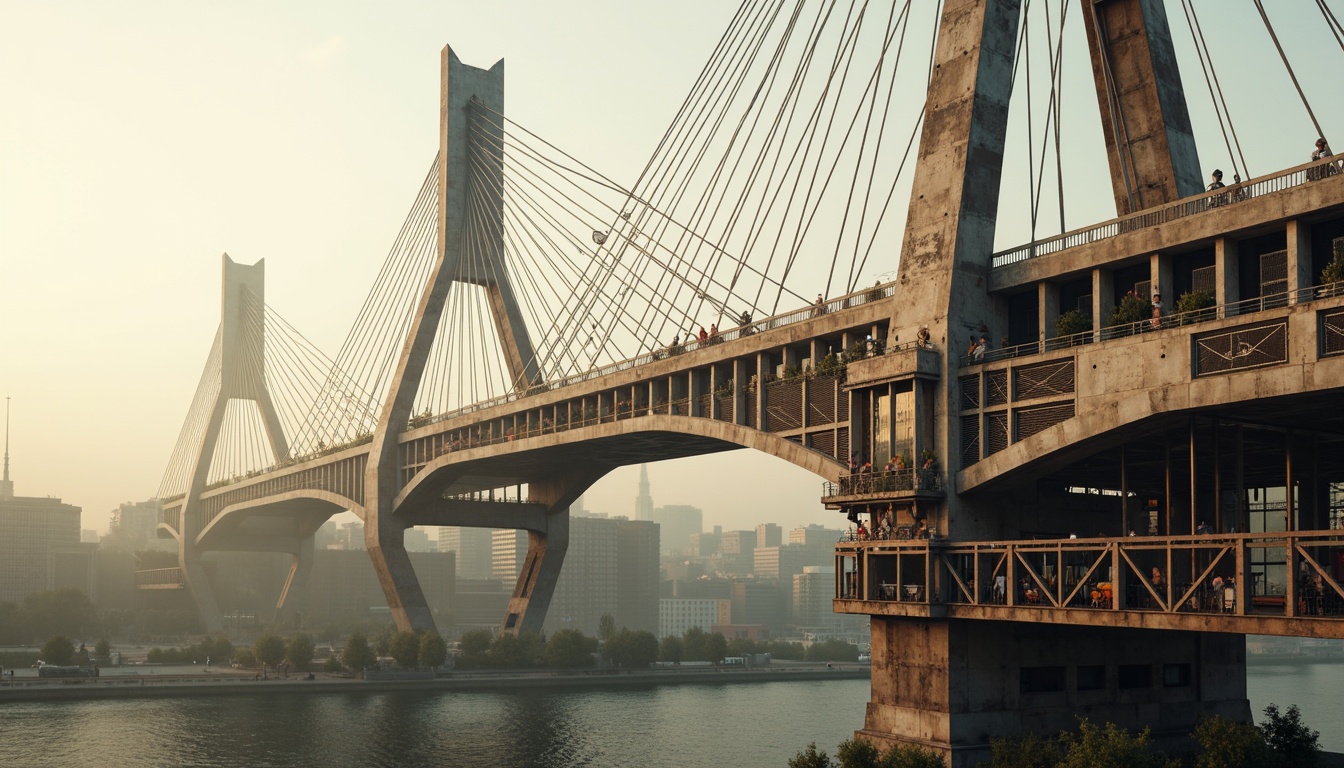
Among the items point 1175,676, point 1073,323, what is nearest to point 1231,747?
point 1175,676

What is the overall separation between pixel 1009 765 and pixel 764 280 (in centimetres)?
2480

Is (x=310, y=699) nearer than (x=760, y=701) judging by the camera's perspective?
Yes

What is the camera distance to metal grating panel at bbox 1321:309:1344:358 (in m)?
33.2

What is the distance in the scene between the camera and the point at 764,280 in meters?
58.1

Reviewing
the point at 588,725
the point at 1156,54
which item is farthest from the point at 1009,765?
the point at 588,725

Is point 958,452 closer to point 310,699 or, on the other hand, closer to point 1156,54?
point 1156,54

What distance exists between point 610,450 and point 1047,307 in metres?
41.3

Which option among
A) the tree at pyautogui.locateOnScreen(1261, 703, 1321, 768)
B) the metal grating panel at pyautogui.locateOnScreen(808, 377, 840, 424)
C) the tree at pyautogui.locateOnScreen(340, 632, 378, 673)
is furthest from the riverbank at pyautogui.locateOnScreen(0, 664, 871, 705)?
the tree at pyautogui.locateOnScreen(1261, 703, 1321, 768)

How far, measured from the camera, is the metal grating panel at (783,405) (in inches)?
2140

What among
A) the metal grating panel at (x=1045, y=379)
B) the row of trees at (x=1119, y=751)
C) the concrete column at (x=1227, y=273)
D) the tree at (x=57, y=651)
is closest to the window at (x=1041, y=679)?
the row of trees at (x=1119, y=751)

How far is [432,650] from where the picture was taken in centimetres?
10906

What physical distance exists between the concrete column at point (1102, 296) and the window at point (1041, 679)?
12.0 meters

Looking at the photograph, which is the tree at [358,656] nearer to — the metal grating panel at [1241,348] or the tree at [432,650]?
the tree at [432,650]

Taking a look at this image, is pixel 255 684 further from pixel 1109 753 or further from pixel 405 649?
pixel 1109 753
